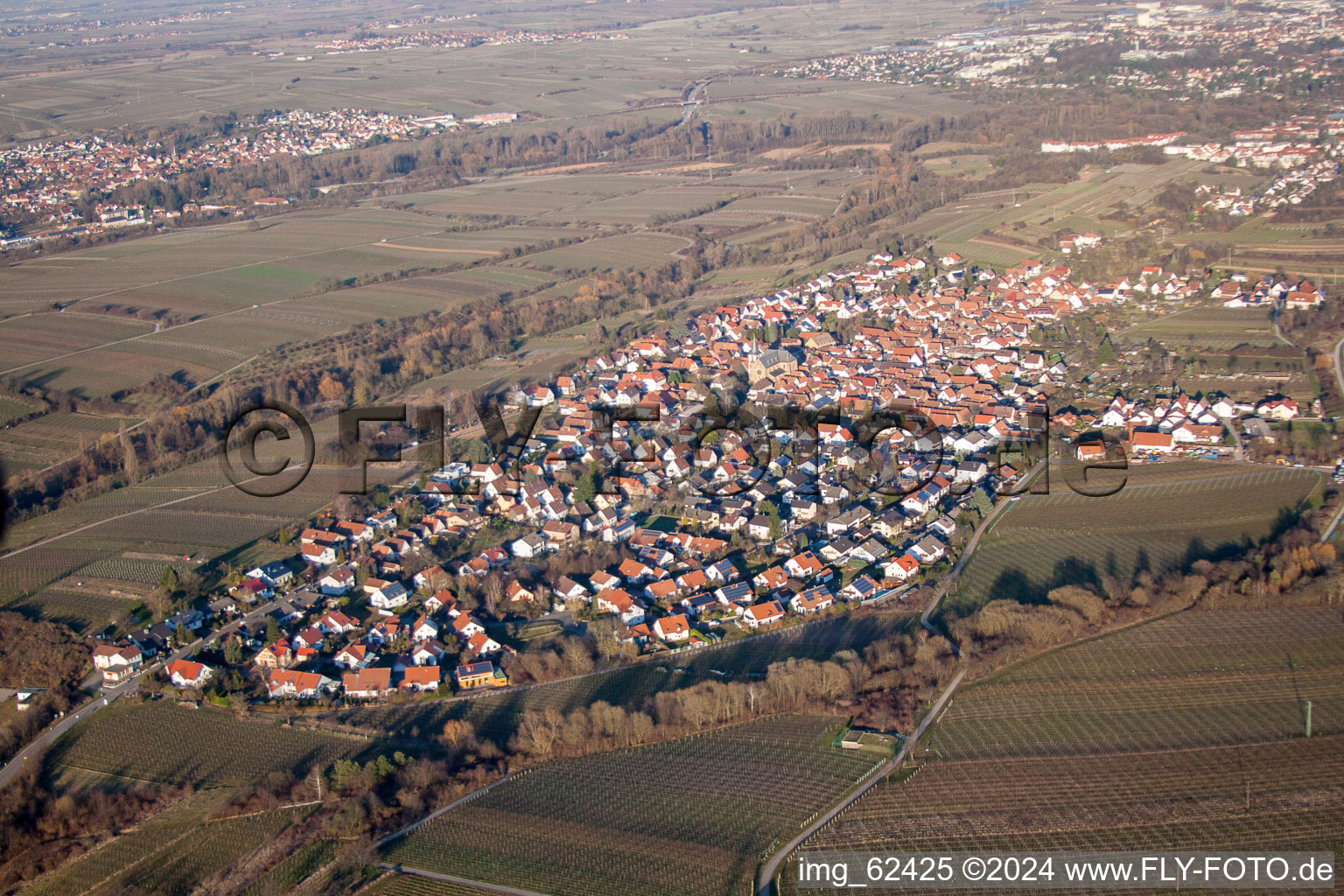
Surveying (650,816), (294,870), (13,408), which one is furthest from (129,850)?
(13,408)

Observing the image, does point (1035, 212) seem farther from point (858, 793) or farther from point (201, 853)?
point (201, 853)

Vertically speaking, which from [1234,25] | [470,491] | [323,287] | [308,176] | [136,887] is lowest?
[136,887]

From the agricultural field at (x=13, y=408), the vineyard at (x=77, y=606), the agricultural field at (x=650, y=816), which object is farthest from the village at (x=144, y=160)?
the agricultural field at (x=650, y=816)

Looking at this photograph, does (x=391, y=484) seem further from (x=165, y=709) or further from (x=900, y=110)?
(x=900, y=110)

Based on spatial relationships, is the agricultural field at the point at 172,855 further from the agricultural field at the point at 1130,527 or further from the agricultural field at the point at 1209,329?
the agricultural field at the point at 1209,329

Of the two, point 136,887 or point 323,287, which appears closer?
point 136,887

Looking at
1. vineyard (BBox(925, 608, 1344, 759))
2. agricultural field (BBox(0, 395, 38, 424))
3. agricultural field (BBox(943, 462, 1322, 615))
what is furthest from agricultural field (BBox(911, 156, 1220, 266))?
agricultural field (BBox(0, 395, 38, 424))

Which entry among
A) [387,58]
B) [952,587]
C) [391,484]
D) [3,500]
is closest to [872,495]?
[952,587]
